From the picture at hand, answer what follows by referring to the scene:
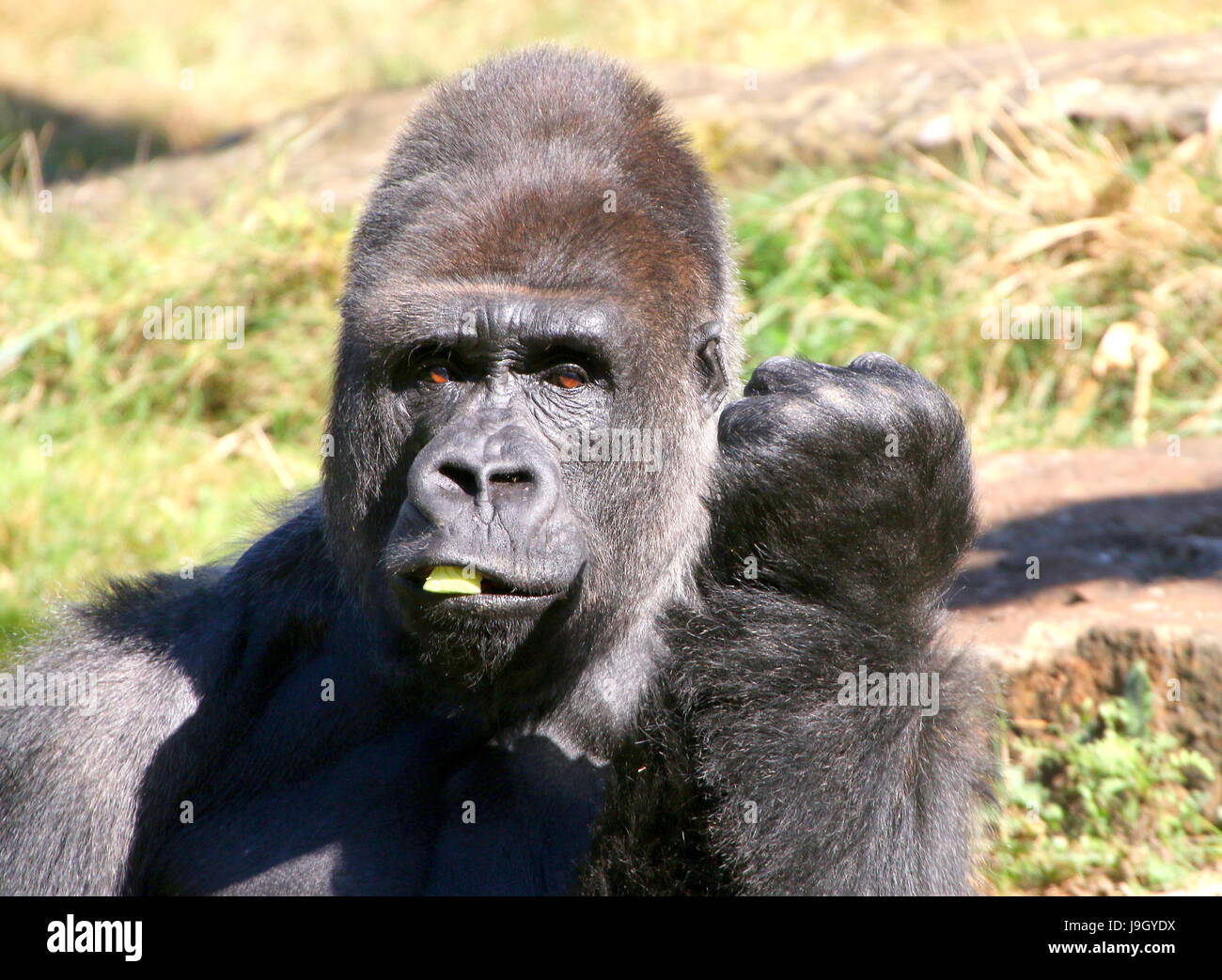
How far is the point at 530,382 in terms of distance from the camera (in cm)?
355

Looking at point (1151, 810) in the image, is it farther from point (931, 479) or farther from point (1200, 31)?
point (1200, 31)

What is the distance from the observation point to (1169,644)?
5.28 metres

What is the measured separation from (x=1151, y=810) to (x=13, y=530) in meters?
5.78

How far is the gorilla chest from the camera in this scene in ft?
11.9

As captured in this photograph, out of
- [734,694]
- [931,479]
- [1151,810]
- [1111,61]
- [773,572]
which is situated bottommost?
[1151,810]

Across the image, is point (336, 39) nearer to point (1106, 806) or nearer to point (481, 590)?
point (1106, 806)

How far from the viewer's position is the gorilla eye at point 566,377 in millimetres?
3568

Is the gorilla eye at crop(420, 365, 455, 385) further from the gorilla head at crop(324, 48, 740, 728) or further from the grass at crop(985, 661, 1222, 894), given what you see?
the grass at crop(985, 661, 1222, 894)

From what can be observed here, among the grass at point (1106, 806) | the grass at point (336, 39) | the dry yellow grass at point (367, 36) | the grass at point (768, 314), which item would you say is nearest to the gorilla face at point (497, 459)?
the grass at point (1106, 806)

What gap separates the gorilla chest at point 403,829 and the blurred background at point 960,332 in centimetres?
118

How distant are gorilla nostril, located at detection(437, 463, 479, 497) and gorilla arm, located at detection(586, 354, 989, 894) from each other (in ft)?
2.27

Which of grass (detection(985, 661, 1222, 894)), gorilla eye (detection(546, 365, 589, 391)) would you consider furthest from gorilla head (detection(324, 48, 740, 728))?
grass (detection(985, 661, 1222, 894))

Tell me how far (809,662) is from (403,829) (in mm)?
1184
